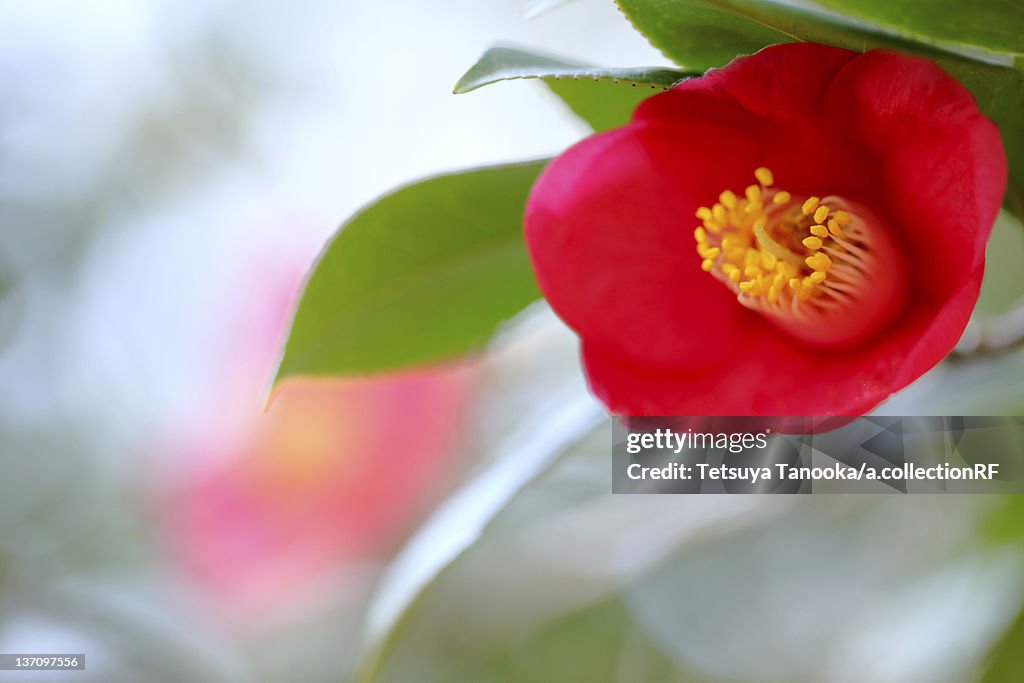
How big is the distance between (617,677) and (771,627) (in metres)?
Answer: 0.15

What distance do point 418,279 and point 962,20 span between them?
27 cm

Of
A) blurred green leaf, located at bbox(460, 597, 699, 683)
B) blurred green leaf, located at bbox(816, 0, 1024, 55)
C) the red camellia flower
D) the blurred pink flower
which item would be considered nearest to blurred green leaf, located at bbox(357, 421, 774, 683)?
blurred green leaf, located at bbox(460, 597, 699, 683)

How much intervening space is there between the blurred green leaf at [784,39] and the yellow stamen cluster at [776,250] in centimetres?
6

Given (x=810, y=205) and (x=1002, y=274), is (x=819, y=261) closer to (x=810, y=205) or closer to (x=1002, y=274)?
(x=810, y=205)

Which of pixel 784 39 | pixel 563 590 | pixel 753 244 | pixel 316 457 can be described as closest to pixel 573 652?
pixel 563 590

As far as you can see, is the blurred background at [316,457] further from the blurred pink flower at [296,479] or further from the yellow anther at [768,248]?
the yellow anther at [768,248]

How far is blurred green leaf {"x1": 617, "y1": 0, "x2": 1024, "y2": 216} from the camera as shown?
317 millimetres

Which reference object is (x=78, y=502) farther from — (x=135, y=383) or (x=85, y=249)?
(x=85, y=249)

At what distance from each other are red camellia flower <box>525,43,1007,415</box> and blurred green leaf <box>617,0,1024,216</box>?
2 centimetres

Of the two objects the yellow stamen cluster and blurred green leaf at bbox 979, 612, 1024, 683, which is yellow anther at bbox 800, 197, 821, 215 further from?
blurred green leaf at bbox 979, 612, 1024, 683

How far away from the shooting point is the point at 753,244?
422mm

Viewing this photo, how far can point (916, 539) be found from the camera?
82 centimetres

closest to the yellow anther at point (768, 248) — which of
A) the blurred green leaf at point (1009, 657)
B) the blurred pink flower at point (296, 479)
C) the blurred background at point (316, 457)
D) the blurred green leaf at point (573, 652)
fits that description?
the blurred background at point (316, 457)

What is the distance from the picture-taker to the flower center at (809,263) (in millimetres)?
396
